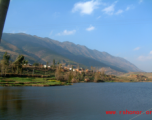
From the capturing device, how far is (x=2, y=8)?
744 cm

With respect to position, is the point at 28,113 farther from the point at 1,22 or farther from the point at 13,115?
the point at 1,22

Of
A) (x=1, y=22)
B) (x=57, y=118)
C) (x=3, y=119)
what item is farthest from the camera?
(x=57, y=118)

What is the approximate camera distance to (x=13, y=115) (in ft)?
64.7

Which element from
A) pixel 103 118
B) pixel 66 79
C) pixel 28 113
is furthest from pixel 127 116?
pixel 66 79

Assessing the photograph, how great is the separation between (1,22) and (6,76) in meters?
78.2

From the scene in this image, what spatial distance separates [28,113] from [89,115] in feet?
25.9

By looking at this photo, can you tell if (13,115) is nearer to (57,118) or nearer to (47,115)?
(47,115)

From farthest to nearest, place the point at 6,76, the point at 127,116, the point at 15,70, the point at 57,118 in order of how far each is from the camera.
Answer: the point at 15,70 < the point at 6,76 < the point at 127,116 < the point at 57,118

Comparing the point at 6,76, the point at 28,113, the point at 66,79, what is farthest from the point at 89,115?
the point at 66,79

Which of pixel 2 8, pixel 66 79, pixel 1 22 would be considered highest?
pixel 2 8

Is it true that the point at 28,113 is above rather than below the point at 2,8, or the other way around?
below

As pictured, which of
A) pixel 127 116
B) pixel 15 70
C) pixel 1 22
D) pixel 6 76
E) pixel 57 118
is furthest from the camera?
pixel 15 70

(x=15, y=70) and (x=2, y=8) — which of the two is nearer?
(x=2, y=8)

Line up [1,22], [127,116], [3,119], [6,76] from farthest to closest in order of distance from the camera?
[6,76]
[127,116]
[3,119]
[1,22]
